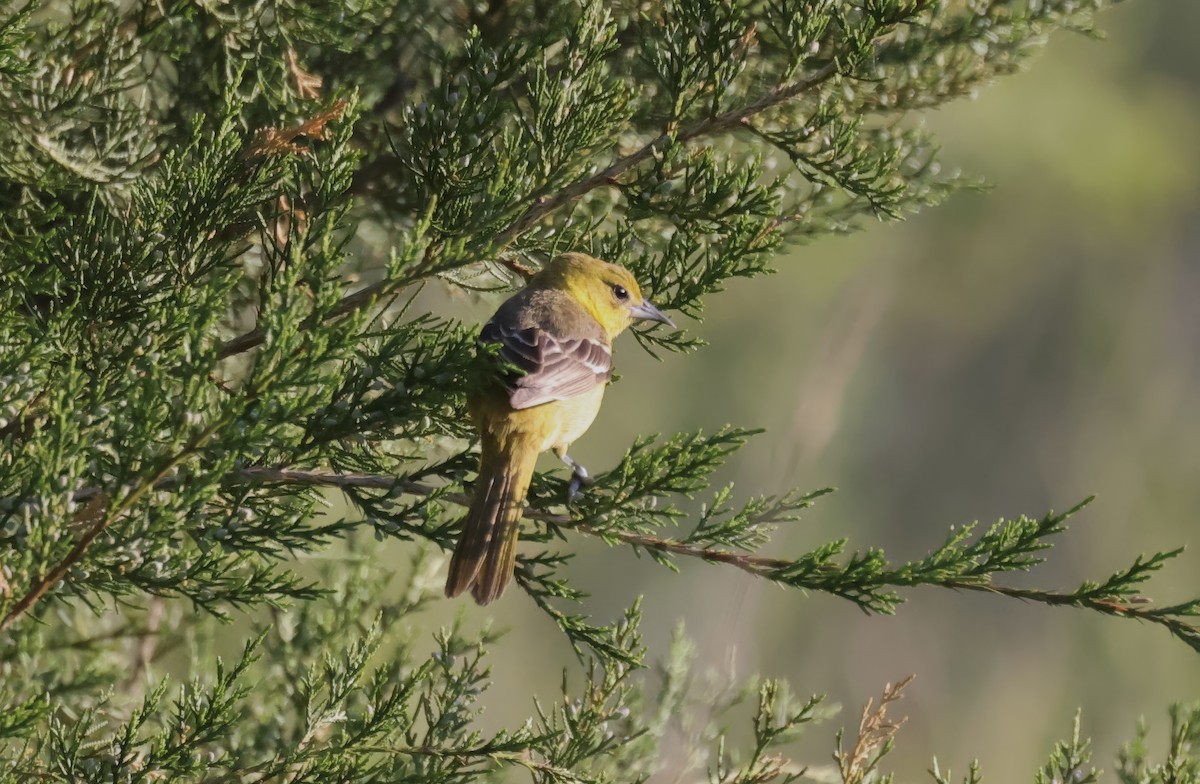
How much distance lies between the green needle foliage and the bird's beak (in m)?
0.23

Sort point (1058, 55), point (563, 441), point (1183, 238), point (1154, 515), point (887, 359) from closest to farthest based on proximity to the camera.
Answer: point (563, 441) < point (1154, 515) < point (887, 359) < point (1183, 238) < point (1058, 55)

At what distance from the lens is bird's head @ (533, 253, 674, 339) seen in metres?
4.14

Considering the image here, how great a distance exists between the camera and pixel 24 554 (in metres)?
2.27

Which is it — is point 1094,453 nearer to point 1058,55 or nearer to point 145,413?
point 1058,55

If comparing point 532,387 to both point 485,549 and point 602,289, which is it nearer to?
point 485,549

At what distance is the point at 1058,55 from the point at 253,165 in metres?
18.2

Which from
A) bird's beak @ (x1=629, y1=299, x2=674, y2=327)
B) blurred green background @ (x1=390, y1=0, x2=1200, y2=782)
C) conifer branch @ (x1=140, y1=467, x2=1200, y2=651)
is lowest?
conifer branch @ (x1=140, y1=467, x2=1200, y2=651)

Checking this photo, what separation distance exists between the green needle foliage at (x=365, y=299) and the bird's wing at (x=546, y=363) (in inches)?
8.3

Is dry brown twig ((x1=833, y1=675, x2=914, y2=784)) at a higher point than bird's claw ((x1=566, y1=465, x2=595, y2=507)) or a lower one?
lower

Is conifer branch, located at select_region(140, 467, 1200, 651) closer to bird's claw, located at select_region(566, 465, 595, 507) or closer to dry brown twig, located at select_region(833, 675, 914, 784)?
bird's claw, located at select_region(566, 465, 595, 507)

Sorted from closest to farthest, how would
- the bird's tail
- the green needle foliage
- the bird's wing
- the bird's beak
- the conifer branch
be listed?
the green needle foliage → the conifer branch → the bird's tail → the bird's wing → the bird's beak

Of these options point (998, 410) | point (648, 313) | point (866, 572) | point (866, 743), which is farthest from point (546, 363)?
point (998, 410)

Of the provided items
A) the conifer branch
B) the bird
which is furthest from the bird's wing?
the conifer branch

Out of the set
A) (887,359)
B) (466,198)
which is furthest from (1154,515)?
(466,198)
